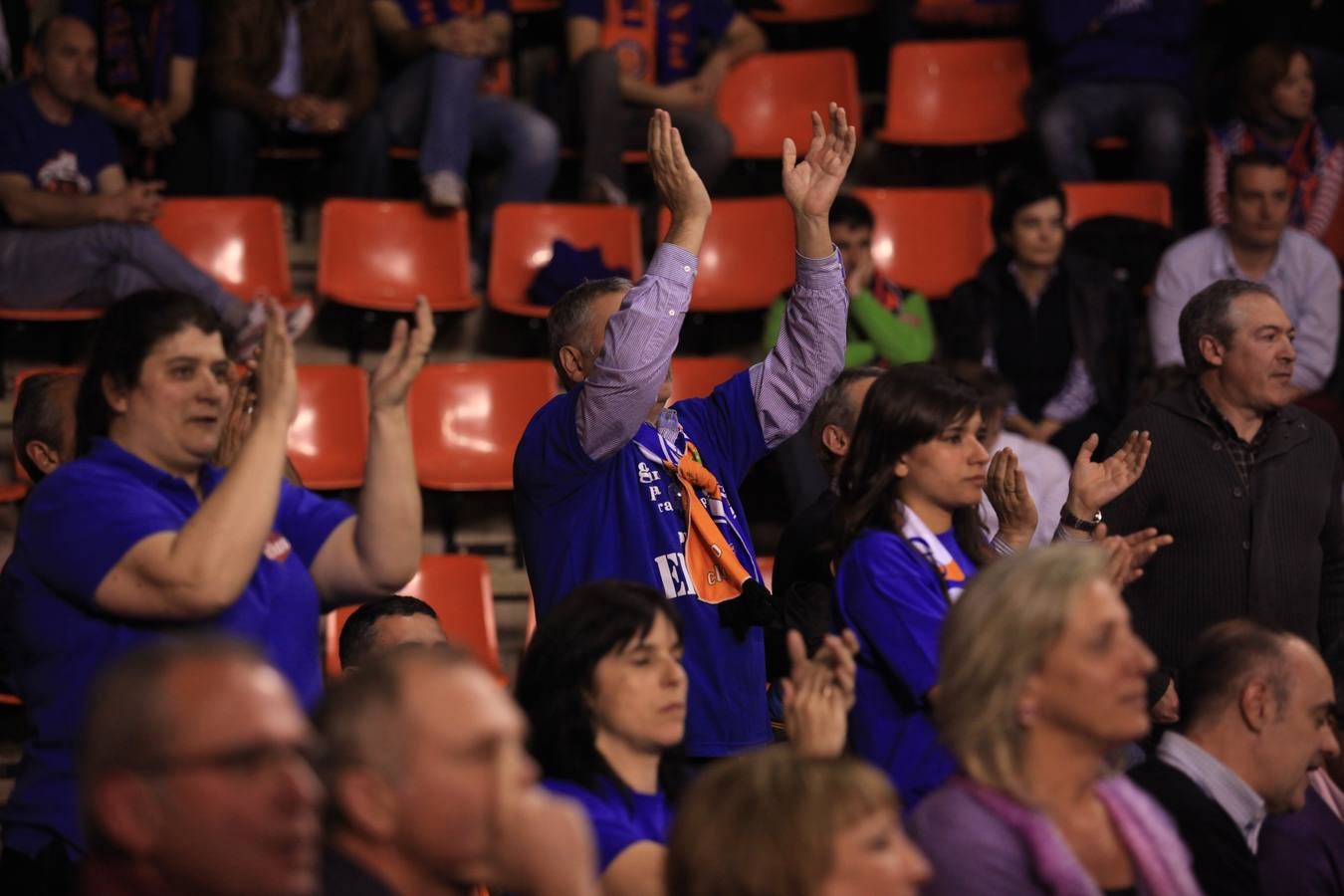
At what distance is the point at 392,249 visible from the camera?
6484 millimetres

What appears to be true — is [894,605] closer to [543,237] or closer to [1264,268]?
[1264,268]

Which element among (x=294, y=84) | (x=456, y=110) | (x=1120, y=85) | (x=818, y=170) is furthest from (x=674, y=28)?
(x=818, y=170)

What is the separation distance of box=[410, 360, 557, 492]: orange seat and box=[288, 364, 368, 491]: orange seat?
0.59ft

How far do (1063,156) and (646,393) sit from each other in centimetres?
432

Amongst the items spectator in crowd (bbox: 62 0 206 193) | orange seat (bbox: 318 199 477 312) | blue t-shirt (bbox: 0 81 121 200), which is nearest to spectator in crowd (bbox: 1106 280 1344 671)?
orange seat (bbox: 318 199 477 312)

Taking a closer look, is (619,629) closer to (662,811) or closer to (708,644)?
(662,811)

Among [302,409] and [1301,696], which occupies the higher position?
[1301,696]

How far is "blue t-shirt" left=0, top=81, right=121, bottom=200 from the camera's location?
5.91 meters

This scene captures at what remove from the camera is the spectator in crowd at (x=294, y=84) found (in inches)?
255

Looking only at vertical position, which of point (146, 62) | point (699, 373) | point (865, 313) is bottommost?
point (699, 373)

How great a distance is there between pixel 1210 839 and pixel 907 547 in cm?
66

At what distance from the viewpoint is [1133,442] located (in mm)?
3541

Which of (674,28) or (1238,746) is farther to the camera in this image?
(674,28)

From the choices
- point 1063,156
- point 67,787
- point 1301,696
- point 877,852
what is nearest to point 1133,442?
point 1301,696
